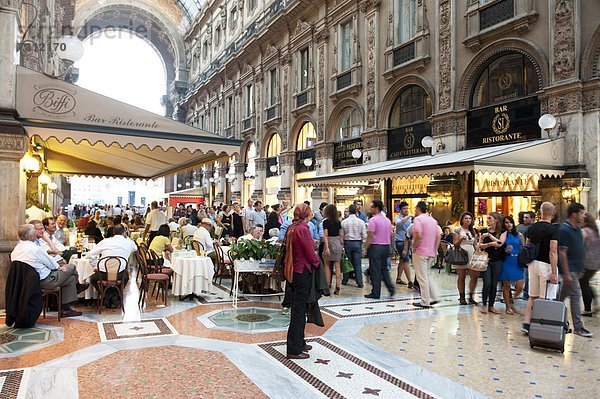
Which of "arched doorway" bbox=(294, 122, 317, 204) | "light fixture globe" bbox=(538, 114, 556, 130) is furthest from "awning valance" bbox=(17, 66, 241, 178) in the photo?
"arched doorway" bbox=(294, 122, 317, 204)

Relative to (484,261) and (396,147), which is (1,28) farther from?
(396,147)

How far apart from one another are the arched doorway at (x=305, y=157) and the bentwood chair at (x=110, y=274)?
46.5ft

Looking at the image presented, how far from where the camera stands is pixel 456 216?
1325cm

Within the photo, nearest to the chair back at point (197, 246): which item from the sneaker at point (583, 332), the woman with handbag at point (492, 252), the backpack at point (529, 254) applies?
the woman with handbag at point (492, 252)

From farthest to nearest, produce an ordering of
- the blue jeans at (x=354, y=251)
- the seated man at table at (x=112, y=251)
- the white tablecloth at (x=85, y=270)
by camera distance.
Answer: the blue jeans at (x=354, y=251) → the white tablecloth at (x=85, y=270) → the seated man at table at (x=112, y=251)

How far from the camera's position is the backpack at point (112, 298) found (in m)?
7.35

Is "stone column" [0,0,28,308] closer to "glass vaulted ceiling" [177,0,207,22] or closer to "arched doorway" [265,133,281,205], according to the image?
"arched doorway" [265,133,281,205]

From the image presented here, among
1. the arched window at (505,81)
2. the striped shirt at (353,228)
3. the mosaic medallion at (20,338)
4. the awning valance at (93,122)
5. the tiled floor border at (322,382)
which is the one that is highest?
the arched window at (505,81)

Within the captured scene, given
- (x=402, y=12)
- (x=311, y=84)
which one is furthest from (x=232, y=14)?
(x=402, y=12)

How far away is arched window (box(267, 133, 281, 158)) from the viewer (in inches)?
1006

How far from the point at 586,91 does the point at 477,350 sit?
24.5 feet

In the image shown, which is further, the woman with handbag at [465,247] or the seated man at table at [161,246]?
the seated man at table at [161,246]

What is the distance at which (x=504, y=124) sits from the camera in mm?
12172

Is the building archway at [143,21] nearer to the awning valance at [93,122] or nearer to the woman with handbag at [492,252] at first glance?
the awning valance at [93,122]
